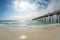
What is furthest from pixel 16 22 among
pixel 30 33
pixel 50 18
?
pixel 50 18

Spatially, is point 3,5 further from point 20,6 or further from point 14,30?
point 14,30

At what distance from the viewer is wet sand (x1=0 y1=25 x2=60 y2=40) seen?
1.39 meters

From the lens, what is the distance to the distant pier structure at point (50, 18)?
57.6 inches

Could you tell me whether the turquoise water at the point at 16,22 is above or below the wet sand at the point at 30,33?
above

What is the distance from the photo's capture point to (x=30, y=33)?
4.62 ft

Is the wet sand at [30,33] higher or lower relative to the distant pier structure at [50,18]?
lower

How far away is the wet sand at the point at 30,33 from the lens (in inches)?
54.8

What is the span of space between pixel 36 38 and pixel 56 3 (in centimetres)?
53

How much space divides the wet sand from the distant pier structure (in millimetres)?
79

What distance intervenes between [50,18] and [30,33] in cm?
33

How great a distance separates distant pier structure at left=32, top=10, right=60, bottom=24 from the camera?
4.80ft

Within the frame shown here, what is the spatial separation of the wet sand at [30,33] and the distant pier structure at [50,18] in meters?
0.08

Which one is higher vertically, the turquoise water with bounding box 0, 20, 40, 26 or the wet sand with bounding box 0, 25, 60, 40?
the turquoise water with bounding box 0, 20, 40, 26

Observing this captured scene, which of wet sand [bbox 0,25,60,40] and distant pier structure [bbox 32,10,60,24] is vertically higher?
distant pier structure [bbox 32,10,60,24]
